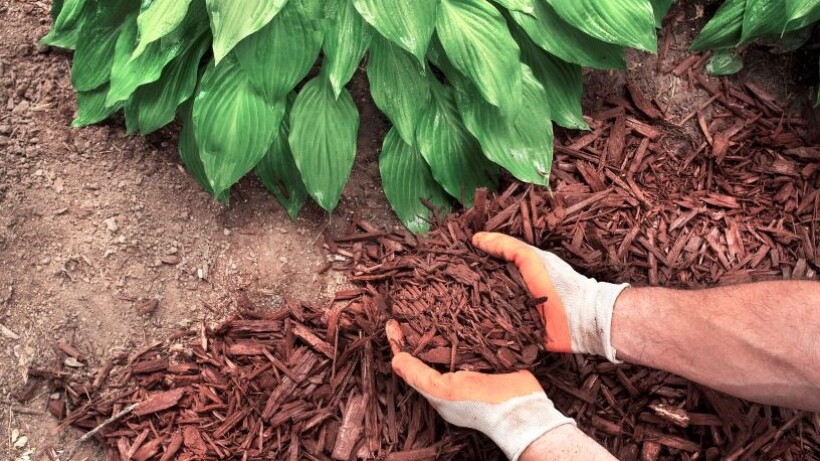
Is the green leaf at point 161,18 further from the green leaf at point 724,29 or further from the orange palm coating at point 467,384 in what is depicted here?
the green leaf at point 724,29

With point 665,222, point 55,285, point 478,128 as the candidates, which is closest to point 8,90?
point 55,285

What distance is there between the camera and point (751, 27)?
2182 millimetres

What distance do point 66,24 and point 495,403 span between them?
1.67 metres

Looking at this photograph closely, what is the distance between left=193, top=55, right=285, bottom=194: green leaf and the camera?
6.37 ft

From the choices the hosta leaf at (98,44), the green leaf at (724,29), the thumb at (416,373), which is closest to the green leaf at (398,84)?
the thumb at (416,373)

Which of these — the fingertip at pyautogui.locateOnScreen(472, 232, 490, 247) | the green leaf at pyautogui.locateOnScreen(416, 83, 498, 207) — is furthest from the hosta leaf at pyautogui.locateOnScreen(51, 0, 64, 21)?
the fingertip at pyautogui.locateOnScreen(472, 232, 490, 247)

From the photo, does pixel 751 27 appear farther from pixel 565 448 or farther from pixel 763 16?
pixel 565 448

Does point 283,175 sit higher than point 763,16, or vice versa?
point 763,16

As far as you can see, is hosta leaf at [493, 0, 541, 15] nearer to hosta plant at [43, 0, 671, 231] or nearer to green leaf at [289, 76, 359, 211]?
hosta plant at [43, 0, 671, 231]

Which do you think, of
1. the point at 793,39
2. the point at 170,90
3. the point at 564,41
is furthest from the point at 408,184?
the point at 793,39

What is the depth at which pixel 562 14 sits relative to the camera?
197 centimetres

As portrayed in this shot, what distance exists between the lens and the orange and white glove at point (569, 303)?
1.89m

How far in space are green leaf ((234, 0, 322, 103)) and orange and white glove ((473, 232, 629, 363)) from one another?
78 centimetres

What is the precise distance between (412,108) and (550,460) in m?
1.05
